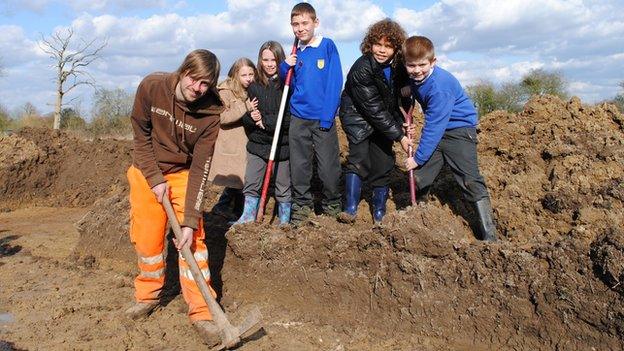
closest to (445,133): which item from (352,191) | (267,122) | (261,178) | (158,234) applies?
(352,191)

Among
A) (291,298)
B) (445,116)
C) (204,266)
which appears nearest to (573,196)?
(445,116)

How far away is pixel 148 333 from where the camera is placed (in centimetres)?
435

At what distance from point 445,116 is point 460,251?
3.99 ft

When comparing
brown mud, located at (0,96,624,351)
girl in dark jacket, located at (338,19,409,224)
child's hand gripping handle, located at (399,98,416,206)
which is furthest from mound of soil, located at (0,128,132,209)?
child's hand gripping handle, located at (399,98,416,206)

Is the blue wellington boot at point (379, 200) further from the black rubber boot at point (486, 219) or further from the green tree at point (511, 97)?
the green tree at point (511, 97)

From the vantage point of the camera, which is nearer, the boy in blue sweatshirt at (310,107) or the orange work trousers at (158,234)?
the orange work trousers at (158,234)

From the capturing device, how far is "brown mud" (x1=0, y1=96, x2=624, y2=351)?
371 cm

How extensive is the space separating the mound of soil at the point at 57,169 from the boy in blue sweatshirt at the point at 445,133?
6209 mm

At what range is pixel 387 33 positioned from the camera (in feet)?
16.1

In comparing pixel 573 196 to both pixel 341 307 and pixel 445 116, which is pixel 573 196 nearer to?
pixel 445 116

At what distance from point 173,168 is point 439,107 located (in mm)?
2196

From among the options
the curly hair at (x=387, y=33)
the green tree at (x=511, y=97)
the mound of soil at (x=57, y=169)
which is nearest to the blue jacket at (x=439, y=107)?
the curly hair at (x=387, y=33)

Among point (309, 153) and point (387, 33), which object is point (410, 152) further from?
point (387, 33)

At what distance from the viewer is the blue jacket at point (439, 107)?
15.4ft
